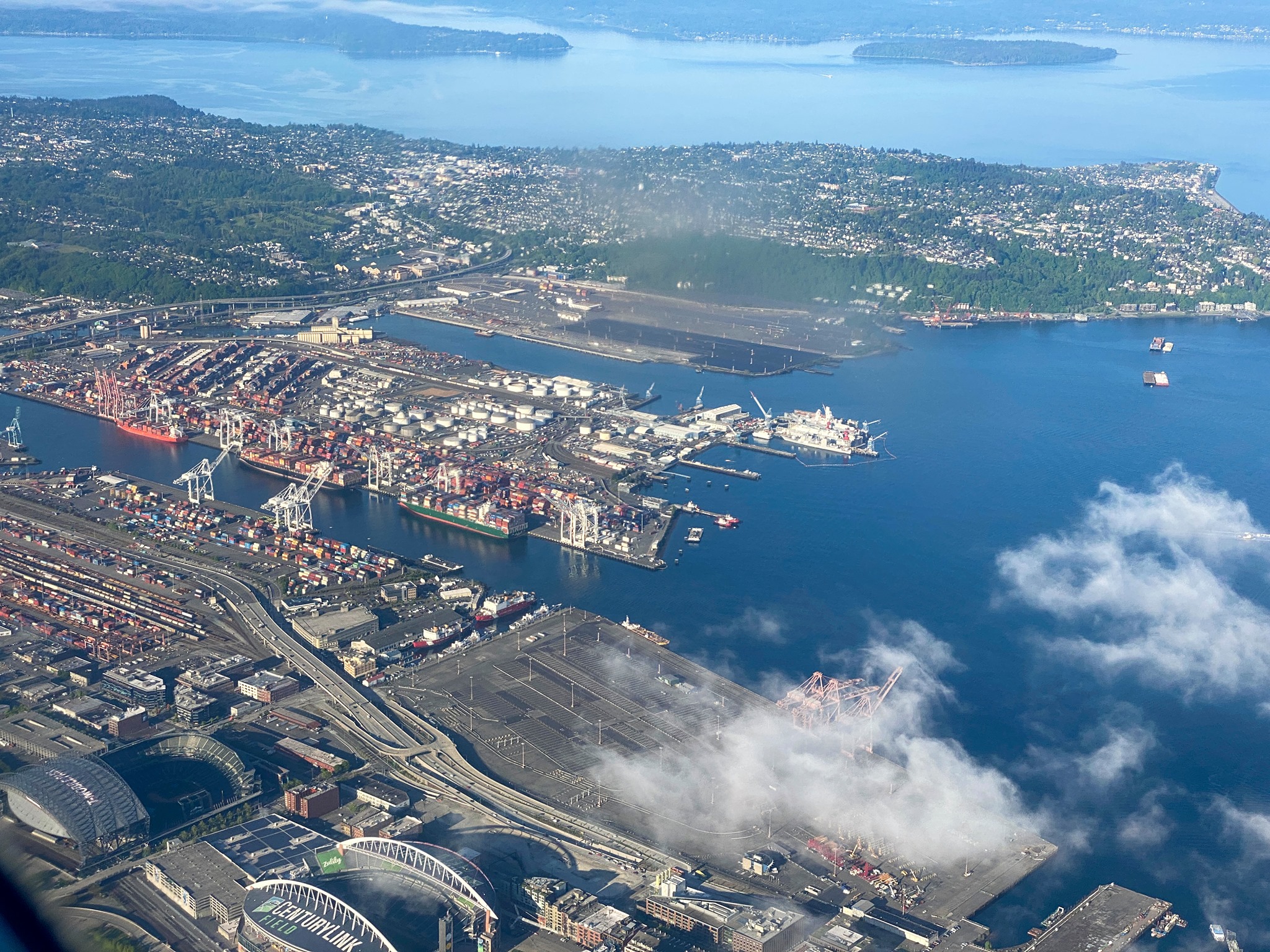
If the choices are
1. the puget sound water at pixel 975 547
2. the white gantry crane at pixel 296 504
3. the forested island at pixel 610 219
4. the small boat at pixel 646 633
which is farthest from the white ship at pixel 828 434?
the forested island at pixel 610 219

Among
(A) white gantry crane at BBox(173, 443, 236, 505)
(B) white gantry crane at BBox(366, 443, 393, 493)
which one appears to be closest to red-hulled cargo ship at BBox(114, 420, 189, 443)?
(A) white gantry crane at BBox(173, 443, 236, 505)

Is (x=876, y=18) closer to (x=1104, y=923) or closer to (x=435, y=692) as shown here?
(x=435, y=692)

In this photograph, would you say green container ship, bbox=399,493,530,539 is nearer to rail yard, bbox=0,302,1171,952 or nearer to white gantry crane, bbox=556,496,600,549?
rail yard, bbox=0,302,1171,952

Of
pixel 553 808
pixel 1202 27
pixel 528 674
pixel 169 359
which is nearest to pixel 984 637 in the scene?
pixel 528 674

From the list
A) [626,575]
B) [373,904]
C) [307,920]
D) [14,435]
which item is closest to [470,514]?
[626,575]

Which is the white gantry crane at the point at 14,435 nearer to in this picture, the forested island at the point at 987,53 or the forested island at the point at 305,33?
the forested island at the point at 305,33

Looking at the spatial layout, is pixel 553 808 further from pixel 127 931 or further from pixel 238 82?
pixel 238 82
